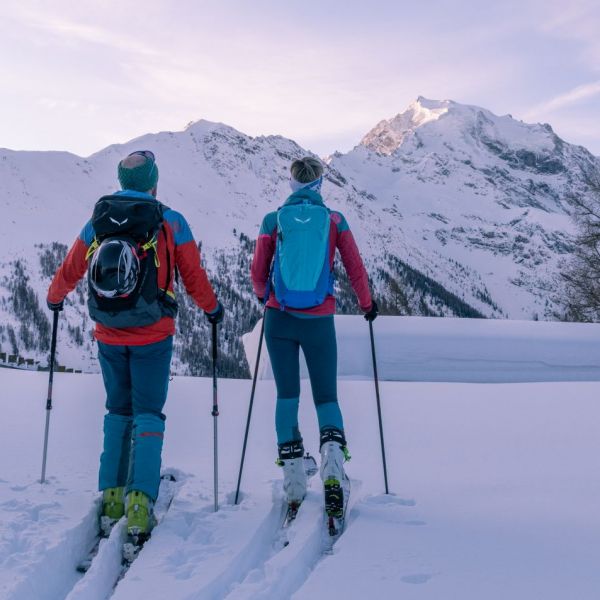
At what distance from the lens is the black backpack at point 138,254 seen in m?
3.38

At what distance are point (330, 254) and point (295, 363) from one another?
0.74m

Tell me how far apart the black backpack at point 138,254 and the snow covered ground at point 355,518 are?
1135 mm

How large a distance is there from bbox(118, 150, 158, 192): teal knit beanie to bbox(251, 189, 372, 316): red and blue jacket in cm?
77

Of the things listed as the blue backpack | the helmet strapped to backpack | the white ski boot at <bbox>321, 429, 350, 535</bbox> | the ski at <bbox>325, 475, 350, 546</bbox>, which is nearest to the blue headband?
the blue backpack

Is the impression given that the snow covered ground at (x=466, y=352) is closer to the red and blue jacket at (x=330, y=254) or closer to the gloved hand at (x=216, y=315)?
the red and blue jacket at (x=330, y=254)

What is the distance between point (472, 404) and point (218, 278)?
154343 mm

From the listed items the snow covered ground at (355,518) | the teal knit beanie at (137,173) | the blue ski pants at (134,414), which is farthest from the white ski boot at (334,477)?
the teal knit beanie at (137,173)

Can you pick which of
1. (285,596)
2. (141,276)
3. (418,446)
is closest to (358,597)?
(285,596)

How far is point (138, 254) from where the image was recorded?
3.39 metres

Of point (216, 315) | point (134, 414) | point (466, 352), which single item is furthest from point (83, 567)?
point (466, 352)

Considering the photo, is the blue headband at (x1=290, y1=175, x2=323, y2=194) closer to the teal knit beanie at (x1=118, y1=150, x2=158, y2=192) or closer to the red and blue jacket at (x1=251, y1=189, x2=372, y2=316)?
the red and blue jacket at (x1=251, y1=189, x2=372, y2=316)

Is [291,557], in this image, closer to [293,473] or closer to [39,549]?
[293,473]

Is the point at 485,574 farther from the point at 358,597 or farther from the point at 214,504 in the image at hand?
the point at 214,504

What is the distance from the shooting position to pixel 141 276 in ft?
11.1
